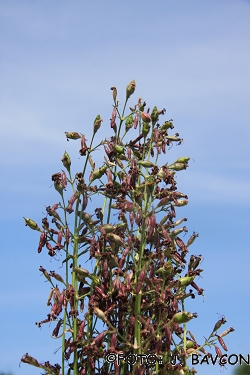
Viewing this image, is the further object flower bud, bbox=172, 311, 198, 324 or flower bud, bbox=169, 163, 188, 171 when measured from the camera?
flower bud, bbox=169, 163, 188, 171

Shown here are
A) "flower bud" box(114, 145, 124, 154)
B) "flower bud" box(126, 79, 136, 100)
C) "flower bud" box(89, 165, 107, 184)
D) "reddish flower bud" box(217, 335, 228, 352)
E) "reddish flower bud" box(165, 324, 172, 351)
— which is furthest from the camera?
"flower bud" box(126, 79, 136, 100)

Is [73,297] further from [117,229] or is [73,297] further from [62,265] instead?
[117,229]

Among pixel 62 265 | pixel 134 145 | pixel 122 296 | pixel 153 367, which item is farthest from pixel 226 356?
pixel 134 145

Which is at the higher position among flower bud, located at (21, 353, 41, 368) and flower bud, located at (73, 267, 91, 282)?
flower bud, located at (73, 267, 91, 282)

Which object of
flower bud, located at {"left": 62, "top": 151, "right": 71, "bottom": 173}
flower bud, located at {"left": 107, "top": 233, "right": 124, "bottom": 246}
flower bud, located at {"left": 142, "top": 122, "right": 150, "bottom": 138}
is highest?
flower bud, located at {"left": 142, "top": 122, "right": 150, "bottom": 138}

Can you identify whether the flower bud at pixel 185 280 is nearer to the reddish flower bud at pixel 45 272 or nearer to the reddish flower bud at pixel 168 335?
the reddish flower bud at pixel 168 335

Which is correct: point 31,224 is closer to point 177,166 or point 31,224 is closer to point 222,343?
point 177,166

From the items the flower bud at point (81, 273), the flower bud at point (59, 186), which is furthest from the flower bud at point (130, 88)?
the flower bud at point (81, 273)

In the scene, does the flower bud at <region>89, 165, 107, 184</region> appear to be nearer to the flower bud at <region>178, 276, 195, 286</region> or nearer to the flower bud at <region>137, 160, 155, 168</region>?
the flower bud at <region>137, 160, 155, 168</region>

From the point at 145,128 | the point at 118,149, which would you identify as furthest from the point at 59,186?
the point at 145,128

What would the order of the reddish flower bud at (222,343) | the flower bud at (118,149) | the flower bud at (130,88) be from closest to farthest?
1. the reddish flower bud at (222,343)
2. the flower bud at (118,149)
3. the flower bud at (130,88)

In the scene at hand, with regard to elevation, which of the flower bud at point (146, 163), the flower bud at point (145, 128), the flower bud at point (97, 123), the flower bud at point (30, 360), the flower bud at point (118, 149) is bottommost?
the flower bud at point (30, 360)

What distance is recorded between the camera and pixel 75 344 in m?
4.10

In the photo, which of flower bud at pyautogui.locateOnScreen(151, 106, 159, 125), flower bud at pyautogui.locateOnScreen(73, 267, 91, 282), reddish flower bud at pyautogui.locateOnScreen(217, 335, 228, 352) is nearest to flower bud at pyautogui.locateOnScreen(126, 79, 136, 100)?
flower bud at pyautogui.locateOnScreen(151, 106, 159, 125)
